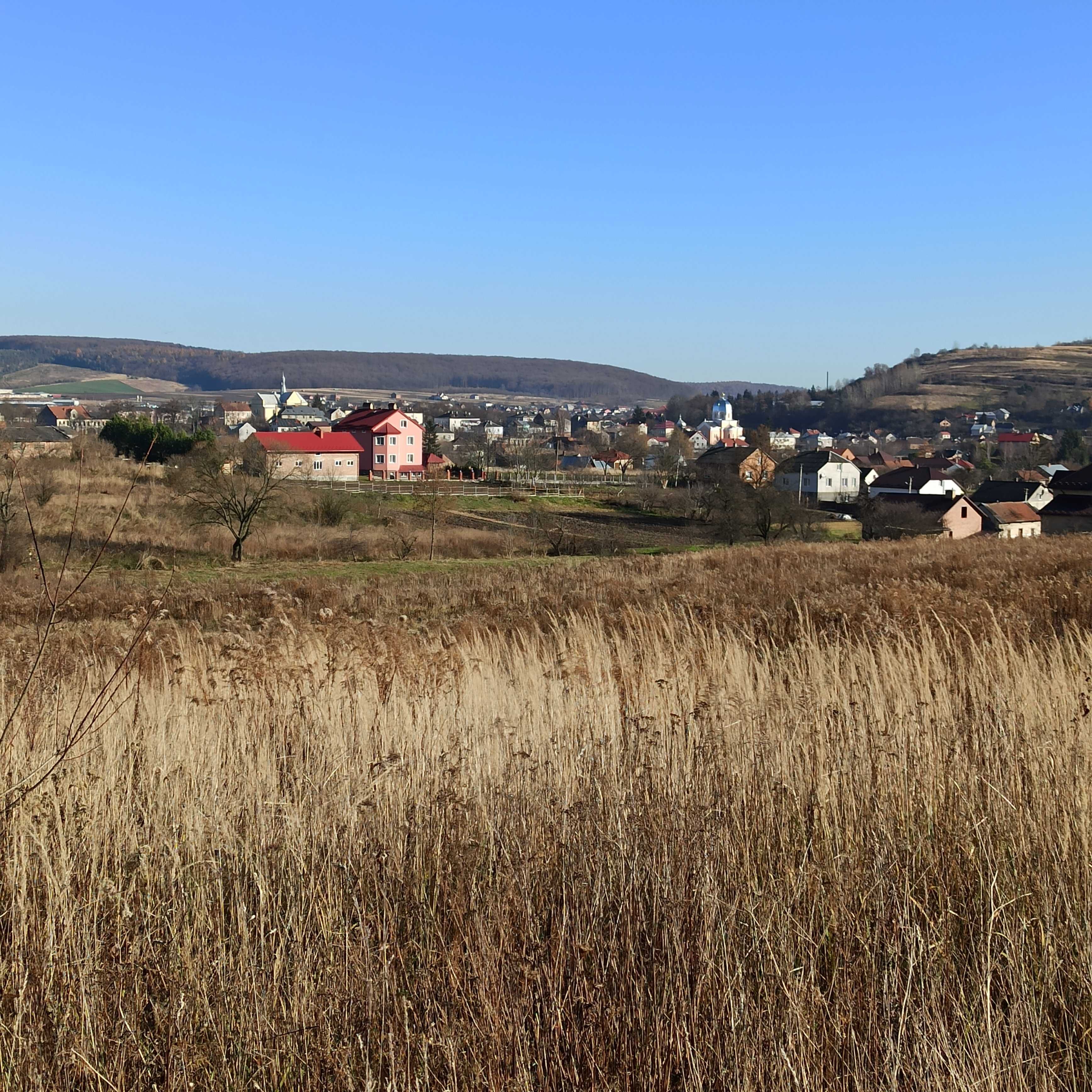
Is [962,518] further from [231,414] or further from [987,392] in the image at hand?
[987,392]

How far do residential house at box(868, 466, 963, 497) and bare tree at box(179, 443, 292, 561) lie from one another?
4808 centimetres

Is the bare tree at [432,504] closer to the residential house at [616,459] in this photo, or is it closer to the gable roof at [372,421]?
the gable roof at [372,421]

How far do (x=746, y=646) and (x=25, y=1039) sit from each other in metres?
7.37

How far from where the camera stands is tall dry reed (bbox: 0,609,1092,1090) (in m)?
2.59

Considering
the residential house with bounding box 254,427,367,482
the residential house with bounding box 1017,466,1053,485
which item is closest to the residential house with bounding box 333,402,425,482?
the residential house with bounding box 254,427,367,482

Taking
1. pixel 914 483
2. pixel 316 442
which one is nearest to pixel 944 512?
pixel 914 483

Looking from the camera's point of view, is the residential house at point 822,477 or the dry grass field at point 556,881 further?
the residential house at point 822,477

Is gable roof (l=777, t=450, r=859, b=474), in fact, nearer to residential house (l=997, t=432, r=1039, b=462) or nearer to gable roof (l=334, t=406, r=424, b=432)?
gable roof (l=334, t=406, r=424, b=432)

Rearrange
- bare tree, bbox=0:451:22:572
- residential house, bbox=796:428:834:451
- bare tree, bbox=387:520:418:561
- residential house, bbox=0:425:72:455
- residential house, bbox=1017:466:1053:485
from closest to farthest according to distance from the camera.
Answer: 1. residential house, bbox=0:425:72:455
2. bare tree, bbox=0:451:22:572
3. bare tree, bbox=387:520:418:561
4. residential house, bbox=1017:466:1053:485
5. residential house, bbox=796:428:834:451

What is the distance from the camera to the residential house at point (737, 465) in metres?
71.6

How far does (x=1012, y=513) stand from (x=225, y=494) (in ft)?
135

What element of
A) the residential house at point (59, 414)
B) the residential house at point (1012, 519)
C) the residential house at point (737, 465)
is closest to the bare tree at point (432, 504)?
the residential house at point (737, 465)

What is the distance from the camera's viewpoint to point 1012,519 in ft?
179

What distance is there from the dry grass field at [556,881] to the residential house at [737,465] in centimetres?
6331
